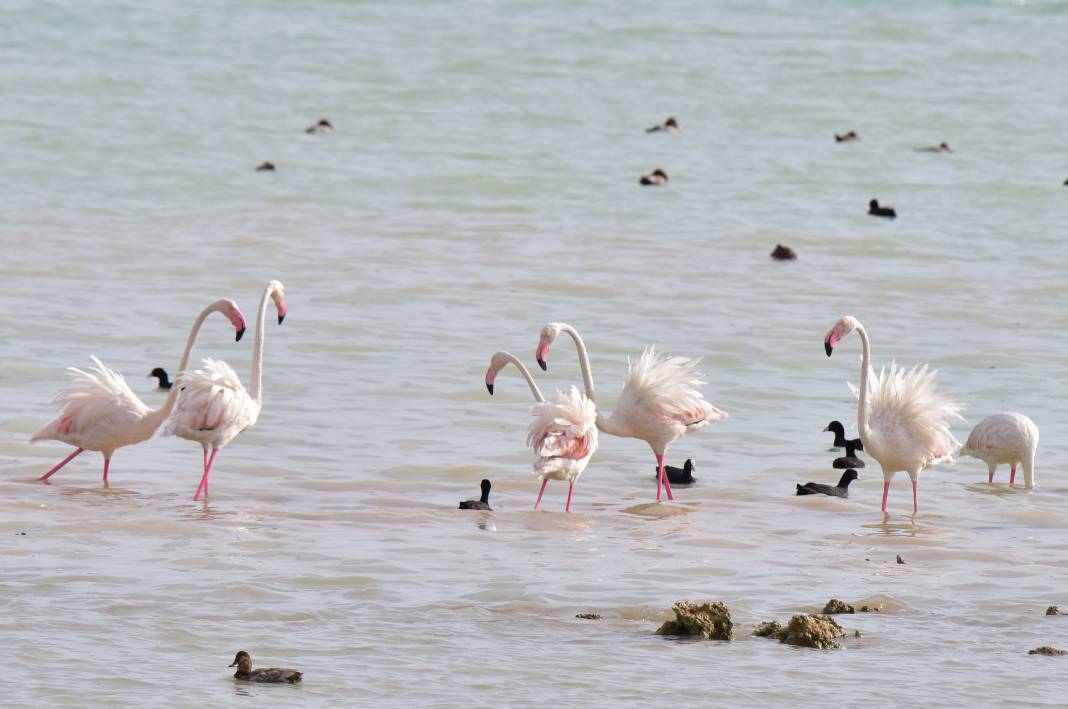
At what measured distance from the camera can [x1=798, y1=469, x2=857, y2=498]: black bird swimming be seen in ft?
43.8

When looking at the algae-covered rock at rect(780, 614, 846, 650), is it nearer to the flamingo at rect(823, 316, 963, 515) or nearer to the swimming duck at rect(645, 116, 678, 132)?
the flamingo at rect(823, 316, 963, 515)

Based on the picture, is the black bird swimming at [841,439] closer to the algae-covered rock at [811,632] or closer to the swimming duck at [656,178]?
the algae-covered rock at [811,632]

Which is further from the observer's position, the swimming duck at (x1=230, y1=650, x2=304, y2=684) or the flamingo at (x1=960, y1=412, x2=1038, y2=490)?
the flamingo at (x1=960, y1=412, x2=1038, y2=490)

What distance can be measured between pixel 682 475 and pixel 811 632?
4.68m

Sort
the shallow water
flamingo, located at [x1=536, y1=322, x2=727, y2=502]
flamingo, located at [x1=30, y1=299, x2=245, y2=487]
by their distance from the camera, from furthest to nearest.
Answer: flamingo, located at [x1=536, y1=322, x2=727, y2=502], flamingo, located at [x1=30, y1=299, x2=245, y2=487], the shallow water

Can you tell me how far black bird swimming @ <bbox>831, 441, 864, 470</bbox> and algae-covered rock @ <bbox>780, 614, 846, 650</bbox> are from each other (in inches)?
200

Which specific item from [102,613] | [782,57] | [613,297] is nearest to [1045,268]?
[613,297]

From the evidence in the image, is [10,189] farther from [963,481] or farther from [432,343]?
Result: [963,481]

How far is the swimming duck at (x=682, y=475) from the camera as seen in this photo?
13734 millimetres

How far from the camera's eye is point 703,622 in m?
9.27

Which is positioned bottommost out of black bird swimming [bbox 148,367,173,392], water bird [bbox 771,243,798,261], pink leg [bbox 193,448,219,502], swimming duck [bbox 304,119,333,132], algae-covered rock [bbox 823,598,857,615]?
algae-covered rock [bbox 823,598,857,615]

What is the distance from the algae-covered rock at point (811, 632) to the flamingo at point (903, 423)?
4.03 metres

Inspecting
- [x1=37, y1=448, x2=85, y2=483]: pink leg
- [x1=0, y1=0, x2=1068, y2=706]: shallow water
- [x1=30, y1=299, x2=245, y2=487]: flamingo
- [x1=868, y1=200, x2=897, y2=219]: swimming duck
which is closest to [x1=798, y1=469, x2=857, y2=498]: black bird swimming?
[x1=0, y1=0, x2=1068, y2=706]: shallow water

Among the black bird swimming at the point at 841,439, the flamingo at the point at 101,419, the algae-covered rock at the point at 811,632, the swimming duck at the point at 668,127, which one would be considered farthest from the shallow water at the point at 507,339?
the swimming duck at the point at 668,127
